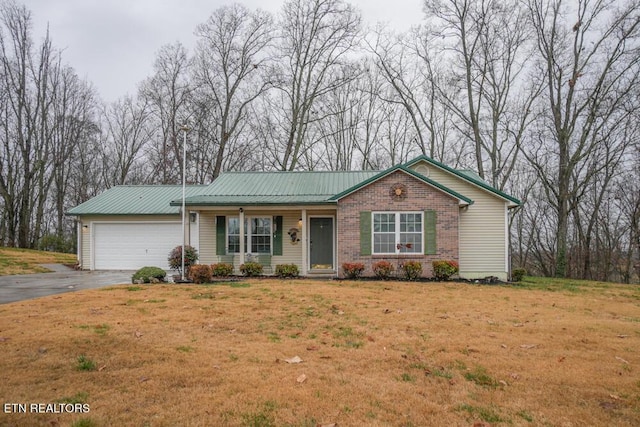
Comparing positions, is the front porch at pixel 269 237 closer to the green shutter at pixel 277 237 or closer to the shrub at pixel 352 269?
the green shutter at pixel 277 237

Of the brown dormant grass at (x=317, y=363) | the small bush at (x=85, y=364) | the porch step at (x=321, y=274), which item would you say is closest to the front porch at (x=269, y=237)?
the porch step at (x=321, y=274)

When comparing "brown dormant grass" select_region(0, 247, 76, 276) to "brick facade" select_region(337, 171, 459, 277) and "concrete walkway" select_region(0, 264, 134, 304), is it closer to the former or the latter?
"concrete walkway" select_region(0, 264, 134, 304)

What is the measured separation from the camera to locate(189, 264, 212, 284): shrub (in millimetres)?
12125

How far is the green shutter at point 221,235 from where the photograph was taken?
14.8m

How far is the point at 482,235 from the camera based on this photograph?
553 inches

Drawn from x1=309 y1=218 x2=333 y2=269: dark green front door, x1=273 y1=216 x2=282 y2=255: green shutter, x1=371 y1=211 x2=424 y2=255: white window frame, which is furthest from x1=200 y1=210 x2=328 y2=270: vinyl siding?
x1=371 y1=211 x2=424 y2=255: white window frame

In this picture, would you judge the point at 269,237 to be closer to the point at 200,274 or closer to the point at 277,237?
the point at 277,237

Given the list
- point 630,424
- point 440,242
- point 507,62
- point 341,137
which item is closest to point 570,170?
point 507,62

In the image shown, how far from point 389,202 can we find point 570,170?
497 inches

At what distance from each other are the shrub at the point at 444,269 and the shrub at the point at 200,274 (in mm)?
7370

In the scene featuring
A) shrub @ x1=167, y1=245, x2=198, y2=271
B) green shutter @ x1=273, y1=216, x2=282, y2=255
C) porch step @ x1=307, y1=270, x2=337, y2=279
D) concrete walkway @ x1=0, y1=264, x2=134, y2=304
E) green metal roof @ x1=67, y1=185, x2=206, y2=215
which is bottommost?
porch step @ x1=307, y1=270, x2=337, y2=279

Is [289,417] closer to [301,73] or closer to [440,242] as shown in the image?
[440,242]

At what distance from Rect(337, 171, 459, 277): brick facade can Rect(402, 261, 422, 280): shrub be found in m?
0.20

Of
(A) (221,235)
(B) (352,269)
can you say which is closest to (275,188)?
(A) (221,235)
